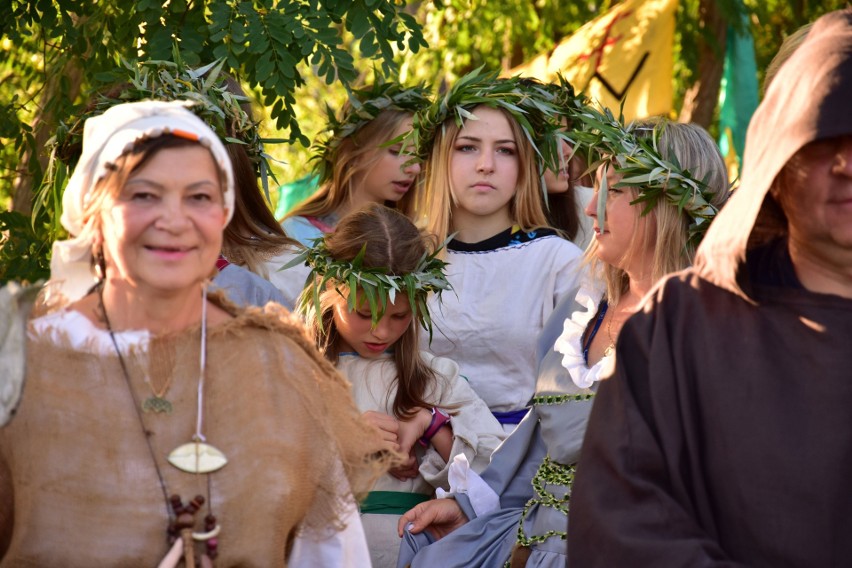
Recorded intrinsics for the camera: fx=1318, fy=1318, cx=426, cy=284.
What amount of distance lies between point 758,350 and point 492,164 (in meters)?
2.55

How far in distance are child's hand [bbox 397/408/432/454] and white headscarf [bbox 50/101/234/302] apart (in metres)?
1.63

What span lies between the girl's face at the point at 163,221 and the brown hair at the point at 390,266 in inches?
63.4

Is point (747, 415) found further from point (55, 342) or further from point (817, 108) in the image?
point (55, 342)

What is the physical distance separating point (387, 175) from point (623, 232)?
2110mm

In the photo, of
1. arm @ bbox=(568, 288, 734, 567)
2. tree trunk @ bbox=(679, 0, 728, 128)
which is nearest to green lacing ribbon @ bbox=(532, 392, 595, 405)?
arm @ bbox=(568, 288, 734, 567)

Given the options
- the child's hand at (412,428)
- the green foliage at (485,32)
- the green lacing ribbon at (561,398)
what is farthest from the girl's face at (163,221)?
the green foliage at (485,32)

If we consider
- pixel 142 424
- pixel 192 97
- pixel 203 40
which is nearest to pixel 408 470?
pixel 192 97

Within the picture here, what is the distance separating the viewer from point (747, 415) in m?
2.87

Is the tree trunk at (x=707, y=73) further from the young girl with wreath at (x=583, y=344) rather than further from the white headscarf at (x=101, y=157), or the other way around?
the white headscarf at (x=101, y=157)

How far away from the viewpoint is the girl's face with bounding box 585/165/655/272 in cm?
411

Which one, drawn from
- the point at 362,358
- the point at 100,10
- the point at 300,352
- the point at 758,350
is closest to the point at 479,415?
the point at 362,358

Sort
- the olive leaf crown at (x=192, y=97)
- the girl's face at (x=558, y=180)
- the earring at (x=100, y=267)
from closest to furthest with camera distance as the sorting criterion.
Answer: the earring at (x=100, y=267) < the olive leaf crown at (x=192, y=97) < the girl's face at (x=558, y=180)

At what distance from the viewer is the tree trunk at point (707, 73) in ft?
31.6

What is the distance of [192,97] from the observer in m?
4.77
